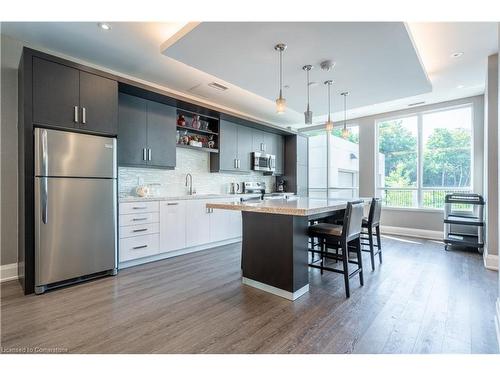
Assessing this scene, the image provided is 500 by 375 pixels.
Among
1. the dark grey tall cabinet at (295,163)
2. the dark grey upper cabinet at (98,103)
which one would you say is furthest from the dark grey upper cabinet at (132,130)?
the dark grey tall cabinet at (295,163)

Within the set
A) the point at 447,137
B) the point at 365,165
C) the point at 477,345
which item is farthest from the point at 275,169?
the point at 477,345

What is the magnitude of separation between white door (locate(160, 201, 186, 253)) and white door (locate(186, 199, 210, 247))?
90 mm

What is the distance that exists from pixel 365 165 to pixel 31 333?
619 cm

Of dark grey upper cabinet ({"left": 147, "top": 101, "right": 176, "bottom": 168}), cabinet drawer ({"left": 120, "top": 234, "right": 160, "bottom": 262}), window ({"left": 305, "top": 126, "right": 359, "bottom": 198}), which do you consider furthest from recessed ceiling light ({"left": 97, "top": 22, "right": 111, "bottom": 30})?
window ({"left": 305, "top": 126, "right": 359, "bottom": 198})

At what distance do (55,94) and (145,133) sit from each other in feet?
3.92

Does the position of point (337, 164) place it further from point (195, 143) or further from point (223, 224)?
point (195, 143)

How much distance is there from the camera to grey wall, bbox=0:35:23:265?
2803 millimetres

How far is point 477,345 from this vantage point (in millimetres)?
1659

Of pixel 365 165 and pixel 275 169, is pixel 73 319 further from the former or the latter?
pixel 365 165

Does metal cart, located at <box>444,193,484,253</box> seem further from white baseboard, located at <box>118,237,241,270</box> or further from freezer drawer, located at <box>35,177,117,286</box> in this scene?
freezer drawer, located at <box>35,177,117,286</box>

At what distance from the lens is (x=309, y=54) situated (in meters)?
2.61

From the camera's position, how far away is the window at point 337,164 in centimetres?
633

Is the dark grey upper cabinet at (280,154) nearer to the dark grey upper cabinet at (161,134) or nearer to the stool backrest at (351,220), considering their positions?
the dark grey upper cabinet at (161,134)

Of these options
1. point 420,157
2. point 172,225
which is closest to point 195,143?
point 172,225
